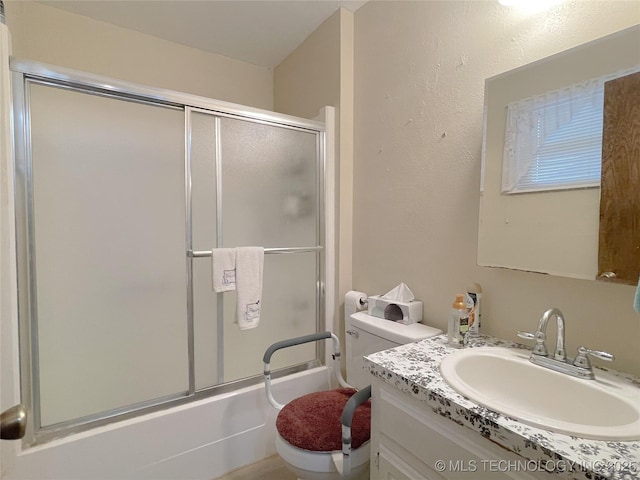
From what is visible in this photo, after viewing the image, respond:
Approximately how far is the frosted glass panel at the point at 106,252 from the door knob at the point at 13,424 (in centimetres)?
93

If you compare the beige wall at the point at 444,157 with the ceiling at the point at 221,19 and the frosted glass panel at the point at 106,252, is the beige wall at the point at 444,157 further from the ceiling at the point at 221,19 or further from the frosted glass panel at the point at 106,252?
the frosted glass panel at the point at 106,252

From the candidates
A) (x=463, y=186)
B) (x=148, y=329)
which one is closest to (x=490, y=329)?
(x=463, y=186)

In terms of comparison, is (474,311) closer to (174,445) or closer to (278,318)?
(278,318)

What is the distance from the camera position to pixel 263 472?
5.38ft

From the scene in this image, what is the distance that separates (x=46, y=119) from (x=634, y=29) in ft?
6.52

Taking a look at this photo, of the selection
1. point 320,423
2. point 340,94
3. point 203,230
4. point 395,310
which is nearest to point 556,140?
point 395,310

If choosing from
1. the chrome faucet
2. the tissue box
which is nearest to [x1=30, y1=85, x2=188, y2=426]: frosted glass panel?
the tissue box

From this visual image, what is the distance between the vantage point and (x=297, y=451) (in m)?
1.17

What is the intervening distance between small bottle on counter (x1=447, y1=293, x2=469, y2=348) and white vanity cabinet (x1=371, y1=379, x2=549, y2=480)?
341 mm

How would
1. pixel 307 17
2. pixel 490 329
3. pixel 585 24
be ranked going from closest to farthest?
pixel 585 24
pixel 490 329
pixel 307 17

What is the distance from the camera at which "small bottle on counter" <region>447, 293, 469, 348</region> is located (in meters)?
1.13

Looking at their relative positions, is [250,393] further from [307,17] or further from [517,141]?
[307,17]

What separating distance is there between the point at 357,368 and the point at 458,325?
0.64 m

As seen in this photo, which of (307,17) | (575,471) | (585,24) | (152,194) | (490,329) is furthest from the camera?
(307,17)
